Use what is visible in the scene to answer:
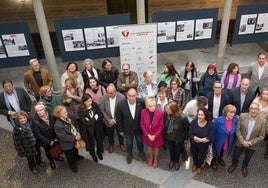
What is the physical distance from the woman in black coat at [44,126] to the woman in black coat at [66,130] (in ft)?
0.53

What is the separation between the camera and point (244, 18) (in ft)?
26.4

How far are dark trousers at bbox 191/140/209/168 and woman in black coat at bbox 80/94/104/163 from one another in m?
1.76

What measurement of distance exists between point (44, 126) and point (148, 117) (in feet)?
5.97

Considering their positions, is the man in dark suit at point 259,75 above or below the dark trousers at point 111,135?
above

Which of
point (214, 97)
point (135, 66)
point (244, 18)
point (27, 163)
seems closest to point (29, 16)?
point (135, 66)

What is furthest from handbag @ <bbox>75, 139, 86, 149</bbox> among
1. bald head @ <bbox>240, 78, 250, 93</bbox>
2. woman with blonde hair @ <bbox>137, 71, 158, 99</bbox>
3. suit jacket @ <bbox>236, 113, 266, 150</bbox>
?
bald head @ <bbox>240, 78, 250, 93</bbox>

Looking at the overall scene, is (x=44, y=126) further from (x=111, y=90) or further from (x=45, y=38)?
(x=45, y=38)

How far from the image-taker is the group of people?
4.50m

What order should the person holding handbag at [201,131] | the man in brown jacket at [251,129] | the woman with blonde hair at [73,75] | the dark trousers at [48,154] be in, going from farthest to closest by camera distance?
the woman with blonde hair at [73,75] → the dark trousers at [48,154] → the man in brown jacket at [251,129] → the person holding handbag at [201,131]

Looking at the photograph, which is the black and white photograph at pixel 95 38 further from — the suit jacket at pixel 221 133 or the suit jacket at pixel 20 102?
the suit jacket at pixel 221 133

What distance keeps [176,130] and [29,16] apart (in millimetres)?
8974

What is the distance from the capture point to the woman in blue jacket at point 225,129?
4359mm

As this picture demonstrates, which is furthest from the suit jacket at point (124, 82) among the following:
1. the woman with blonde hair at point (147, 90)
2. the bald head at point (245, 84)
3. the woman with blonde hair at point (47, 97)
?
the bald head at point (245, 84)

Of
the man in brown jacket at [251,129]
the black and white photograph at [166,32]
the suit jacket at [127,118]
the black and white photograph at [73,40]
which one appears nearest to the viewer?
the man in brown jacket at [251,129]
